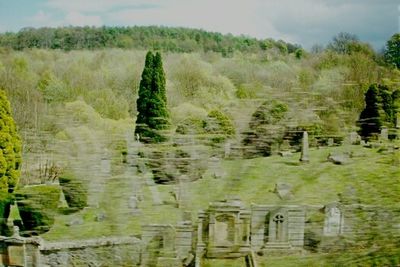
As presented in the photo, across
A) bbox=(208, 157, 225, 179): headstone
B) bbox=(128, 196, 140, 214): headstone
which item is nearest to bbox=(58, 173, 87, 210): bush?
bbox=(128, 196, 140, 214): headstone

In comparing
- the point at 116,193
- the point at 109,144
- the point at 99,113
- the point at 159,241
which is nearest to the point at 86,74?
the point at 99,113

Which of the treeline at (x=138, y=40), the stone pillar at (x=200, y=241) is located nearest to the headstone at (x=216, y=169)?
the stone pillar at (x=200, y=241)

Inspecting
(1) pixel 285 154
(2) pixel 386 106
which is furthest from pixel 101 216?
(2) pixel 386 106

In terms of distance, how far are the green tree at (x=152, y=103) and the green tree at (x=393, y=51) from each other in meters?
1.89

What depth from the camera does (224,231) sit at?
4324 millimetres

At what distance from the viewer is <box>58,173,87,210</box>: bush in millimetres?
4543

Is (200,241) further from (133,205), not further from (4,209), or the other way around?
(4,209)

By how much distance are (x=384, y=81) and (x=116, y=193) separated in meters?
2.38

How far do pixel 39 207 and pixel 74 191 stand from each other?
0.96ft

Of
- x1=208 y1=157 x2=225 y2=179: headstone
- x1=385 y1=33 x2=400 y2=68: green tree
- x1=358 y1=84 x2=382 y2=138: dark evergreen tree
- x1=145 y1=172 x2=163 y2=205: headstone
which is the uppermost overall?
x1=385 y1=33 x2=400 y2=68: green tree

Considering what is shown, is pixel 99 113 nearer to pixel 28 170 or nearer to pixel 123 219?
pixel 28 170

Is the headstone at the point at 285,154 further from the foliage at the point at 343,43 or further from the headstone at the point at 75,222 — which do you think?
the headstone at the point at 75,222

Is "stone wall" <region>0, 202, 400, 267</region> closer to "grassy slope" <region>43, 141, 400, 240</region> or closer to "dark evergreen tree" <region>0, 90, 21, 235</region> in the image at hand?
"grassy slope" <region>43, 141, 400, 240</region>

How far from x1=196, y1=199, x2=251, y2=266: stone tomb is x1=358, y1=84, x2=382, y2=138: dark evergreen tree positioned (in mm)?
1208
